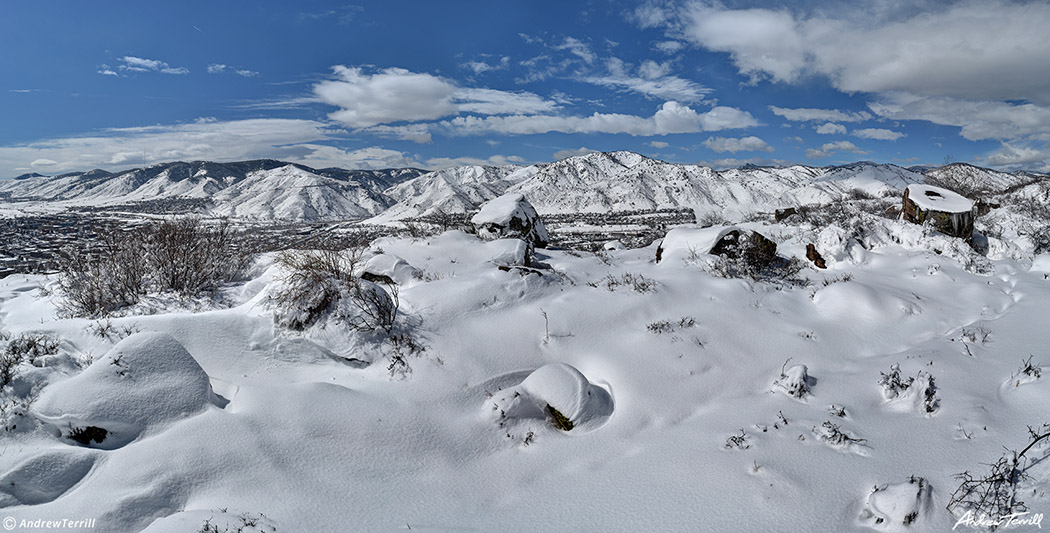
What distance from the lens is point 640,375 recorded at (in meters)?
5.94

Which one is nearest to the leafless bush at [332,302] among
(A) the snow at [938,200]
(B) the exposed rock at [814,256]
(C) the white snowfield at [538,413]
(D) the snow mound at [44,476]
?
(C) the white snowfield at [538,413]

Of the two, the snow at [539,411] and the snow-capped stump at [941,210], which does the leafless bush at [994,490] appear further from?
the snow-capped stump at [941,210]

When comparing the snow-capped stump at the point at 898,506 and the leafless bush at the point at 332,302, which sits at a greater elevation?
the leafless bush at the point at 332,302

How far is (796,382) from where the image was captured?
557cm

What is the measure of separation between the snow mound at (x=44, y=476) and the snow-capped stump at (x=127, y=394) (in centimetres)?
29

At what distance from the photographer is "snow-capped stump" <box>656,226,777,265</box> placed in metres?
9.59

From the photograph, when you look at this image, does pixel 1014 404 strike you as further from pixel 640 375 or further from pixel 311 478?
pixel 311 478

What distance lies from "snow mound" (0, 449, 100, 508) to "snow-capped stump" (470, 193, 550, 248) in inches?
350

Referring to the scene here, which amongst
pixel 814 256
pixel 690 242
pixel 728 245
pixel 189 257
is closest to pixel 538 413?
pixel 728 245

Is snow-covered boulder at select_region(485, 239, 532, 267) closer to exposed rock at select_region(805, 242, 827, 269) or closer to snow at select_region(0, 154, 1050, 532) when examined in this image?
snow at select_region(0, 154, 1050, 532)

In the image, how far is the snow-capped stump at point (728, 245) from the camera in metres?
9.59

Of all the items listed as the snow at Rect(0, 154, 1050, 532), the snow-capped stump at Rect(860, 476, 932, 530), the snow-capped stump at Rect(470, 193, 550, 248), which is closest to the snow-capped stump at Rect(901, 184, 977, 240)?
the snow at Rect(0, 154, 1050, 532)

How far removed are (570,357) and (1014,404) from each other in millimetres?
5167

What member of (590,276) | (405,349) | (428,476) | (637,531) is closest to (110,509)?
(428,476)
